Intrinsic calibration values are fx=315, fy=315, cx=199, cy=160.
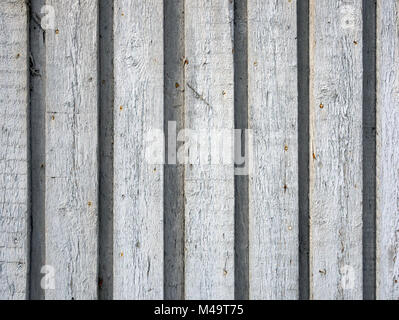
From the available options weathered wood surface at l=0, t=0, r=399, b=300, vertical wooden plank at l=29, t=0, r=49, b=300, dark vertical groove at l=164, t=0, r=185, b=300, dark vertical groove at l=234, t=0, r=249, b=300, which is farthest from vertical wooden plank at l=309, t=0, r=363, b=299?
vertical wooden plank at l=29, t=0, r=49, b=300

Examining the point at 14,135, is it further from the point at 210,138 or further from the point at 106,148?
the point at 210,138

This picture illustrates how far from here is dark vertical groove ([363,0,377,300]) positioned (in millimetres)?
1222

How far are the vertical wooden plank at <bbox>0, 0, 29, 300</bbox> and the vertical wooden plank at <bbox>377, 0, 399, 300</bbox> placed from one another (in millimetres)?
1349

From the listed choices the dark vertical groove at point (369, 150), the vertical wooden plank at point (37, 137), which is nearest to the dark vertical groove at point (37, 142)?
the vertical wooden plank at point (37, 137)

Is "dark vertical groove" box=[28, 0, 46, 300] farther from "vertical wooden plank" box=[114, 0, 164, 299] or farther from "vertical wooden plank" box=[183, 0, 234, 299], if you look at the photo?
"vertical wooden plank" box=[183, 0, 234, 299]

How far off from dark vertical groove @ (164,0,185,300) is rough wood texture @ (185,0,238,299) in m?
0.03

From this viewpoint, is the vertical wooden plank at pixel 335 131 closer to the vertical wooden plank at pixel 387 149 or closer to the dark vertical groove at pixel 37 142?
the vertical wooden plank at pixel 387 149

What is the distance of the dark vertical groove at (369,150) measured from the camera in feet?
4.01

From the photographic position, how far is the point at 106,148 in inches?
47.5

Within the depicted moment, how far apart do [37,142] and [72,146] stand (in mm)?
139

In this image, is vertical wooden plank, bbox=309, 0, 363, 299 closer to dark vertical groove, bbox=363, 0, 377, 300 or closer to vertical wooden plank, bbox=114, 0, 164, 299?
dark vertical groove, bbox=363, 0, 377, 300

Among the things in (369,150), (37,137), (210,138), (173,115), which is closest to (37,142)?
(37,137)

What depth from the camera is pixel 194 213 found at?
119 cm

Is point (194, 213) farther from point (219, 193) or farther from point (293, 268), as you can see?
point (293, 268)
